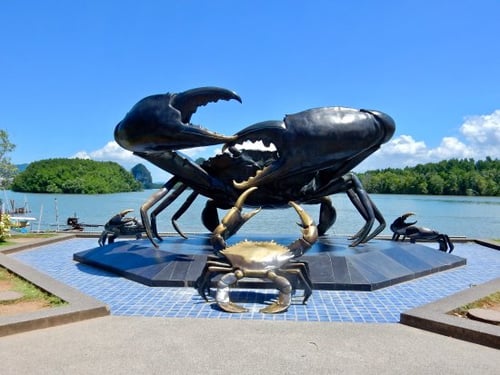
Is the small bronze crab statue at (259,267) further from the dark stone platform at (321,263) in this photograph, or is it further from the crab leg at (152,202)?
Result: the crab leg at (152,202)

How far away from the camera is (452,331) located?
4.65m

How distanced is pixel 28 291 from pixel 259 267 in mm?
3364

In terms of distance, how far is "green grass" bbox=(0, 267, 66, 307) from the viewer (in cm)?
581

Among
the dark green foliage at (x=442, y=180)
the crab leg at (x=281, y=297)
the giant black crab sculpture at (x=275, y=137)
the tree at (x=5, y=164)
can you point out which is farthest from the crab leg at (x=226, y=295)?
the dark green foliage at (x=442, y=180)

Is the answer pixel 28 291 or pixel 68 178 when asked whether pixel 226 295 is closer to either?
pixel 28 291

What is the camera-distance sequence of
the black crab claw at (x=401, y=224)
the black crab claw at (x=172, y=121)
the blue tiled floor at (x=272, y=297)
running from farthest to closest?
the black crab claw at (x=401, y=224)
the black crab claw at (x=172, y=121)
the blue tiled floor at (x=272, y=297)

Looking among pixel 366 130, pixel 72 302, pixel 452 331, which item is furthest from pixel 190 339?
pixel 366 130

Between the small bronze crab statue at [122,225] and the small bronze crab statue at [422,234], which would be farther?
the small bronze crab statue at [422,234]

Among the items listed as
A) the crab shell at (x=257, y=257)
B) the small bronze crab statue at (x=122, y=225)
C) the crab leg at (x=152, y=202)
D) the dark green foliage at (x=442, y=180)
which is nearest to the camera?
the crab shell at (x=257, y=257)

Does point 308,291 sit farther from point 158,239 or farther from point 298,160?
point 158,239

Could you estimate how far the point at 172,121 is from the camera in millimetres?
7559

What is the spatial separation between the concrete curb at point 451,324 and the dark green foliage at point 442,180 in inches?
2256

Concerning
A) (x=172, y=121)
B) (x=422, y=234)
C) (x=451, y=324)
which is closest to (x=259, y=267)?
(x=451, y=324)

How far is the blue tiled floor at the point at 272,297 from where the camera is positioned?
554cm
